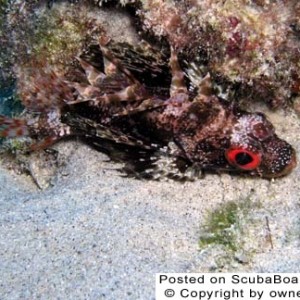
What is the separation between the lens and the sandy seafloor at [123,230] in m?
3.84

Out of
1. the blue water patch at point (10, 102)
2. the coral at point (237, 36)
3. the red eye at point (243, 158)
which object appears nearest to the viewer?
the coral at point (237, 36)

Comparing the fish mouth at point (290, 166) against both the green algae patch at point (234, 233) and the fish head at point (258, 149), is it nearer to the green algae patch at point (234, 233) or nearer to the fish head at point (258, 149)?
the fish head at point (258, 149)

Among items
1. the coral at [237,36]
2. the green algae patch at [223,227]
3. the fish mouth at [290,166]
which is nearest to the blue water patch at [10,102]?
the coral at [237,36]

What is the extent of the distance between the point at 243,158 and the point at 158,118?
3.34 ft

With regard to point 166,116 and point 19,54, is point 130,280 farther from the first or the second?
point 19,54

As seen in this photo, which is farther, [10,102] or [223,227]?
[10,102]

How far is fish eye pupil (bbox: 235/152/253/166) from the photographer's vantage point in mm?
4512

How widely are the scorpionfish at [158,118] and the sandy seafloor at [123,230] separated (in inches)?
12.5

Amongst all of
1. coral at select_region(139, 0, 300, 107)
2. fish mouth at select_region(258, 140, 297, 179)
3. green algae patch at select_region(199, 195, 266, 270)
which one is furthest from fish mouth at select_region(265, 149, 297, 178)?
coral at select_region(139, 0, 300, 107)

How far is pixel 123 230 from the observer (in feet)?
14.2

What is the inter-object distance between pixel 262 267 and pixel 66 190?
2364mm

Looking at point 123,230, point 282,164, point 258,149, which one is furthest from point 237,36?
point 123,230

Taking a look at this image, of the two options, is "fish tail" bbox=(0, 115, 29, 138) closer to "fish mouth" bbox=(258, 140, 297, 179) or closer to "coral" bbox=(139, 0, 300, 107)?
"coral" bbox=(139, 0, 300, 107)

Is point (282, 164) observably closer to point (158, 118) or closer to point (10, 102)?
point (158, 118)
